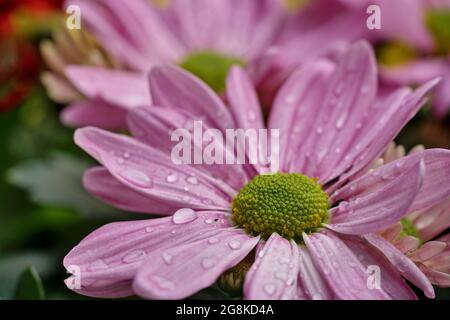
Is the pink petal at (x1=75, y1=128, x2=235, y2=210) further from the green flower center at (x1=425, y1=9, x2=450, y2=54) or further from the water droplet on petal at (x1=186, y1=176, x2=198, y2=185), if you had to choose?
the green flower center at (x1=425, y1=9, x2=450, y2=54)

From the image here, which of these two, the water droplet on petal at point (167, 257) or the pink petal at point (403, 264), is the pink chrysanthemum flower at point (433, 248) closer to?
the pink petal at point (403, 264)

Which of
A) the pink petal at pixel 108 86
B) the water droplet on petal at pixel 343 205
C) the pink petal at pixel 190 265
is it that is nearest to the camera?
the pink petal at pixel 190 265

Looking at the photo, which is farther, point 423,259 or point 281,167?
point 281,167

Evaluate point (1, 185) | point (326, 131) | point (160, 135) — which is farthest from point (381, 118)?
point (1, 185)

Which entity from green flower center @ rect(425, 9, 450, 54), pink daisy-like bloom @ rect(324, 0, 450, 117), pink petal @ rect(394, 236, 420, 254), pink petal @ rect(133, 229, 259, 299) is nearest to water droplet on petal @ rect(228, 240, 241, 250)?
pink petal @ rect(133, 229, 259, 299)

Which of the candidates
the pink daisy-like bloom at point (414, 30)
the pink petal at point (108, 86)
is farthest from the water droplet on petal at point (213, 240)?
the pink daisy-like bloom at point (414, 30)
